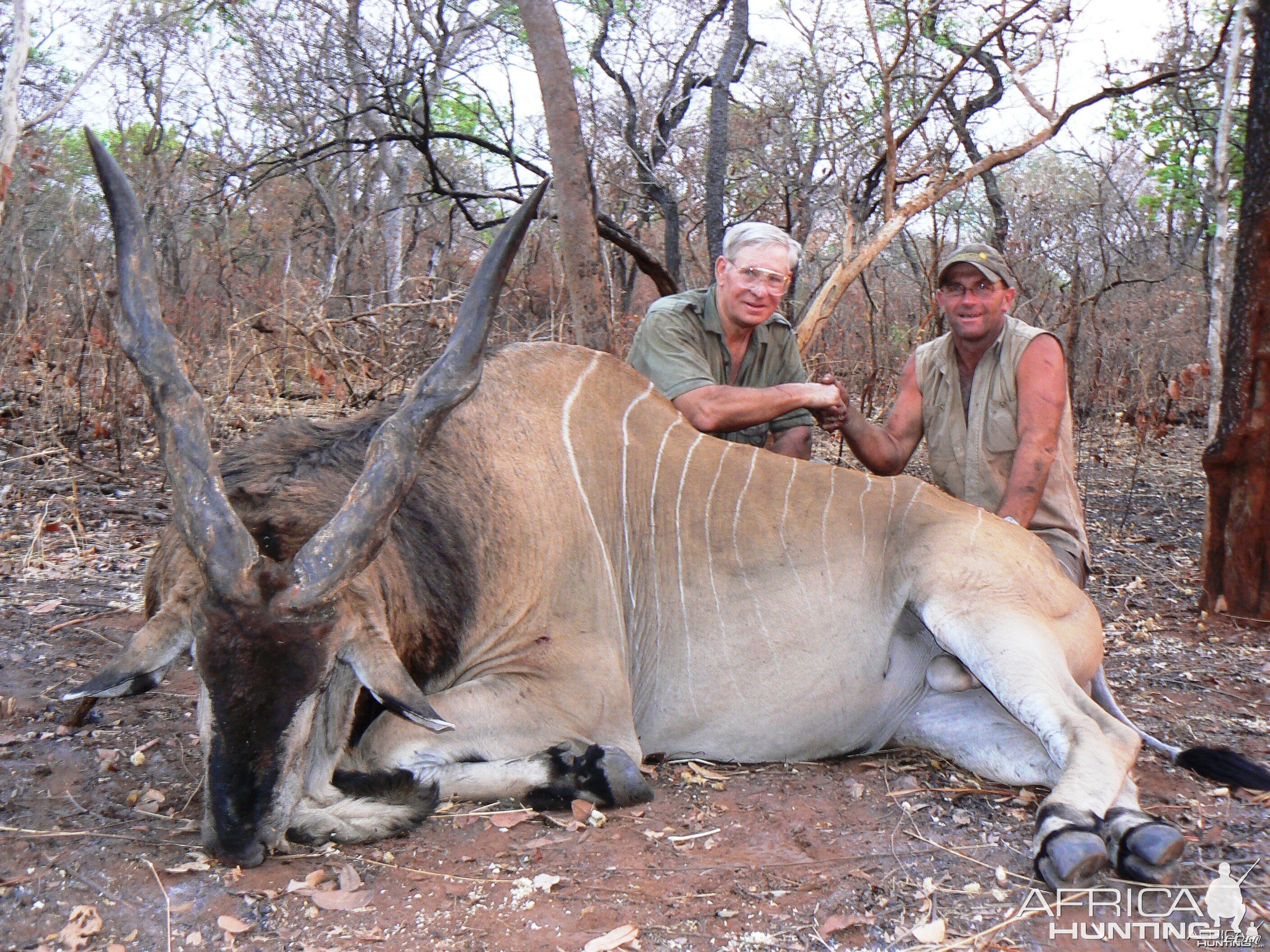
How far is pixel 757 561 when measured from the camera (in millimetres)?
3070

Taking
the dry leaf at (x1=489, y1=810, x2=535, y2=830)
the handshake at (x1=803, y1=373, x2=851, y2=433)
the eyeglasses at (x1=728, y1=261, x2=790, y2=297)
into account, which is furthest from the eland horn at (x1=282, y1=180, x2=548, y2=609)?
the eyeglasses at (x1=728, y1=261, x2=790, y2=297)

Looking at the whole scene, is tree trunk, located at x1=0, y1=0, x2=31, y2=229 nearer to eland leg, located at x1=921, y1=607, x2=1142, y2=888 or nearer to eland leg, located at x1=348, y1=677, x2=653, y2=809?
eland leg, located at x1=348, y1=677, x2=653, y2=809

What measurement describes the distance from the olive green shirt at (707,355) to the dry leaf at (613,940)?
6.03ft

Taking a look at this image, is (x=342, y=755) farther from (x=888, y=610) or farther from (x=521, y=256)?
(x=521, y=256)

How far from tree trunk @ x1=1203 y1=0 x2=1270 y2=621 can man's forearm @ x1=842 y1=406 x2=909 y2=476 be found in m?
1.23

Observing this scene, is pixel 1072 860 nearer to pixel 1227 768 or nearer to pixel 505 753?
pixel 1227 768

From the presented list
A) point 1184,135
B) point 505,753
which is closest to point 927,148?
point 1184,135

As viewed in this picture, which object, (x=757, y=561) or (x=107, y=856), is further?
(x=757, y=561)

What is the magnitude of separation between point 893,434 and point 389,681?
2652 mm

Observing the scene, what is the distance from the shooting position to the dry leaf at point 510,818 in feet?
8.11

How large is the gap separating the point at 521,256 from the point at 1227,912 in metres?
9.26

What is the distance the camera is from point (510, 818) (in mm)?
2502

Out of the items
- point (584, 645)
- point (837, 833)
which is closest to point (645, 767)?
point (584, 645)

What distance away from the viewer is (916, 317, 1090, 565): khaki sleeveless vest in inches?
153
